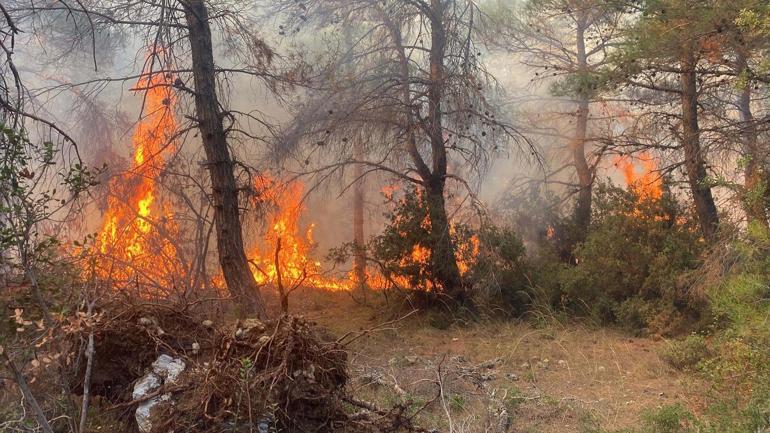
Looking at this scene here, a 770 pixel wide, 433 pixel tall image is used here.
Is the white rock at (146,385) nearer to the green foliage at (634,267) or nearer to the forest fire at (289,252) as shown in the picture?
the green foliage at (634,267)

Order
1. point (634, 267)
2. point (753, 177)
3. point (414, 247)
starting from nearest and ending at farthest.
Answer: point (753, 177)
point (634, 267)
point (414, 247)

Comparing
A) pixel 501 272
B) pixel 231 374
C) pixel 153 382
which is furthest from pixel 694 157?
pixel 153 382

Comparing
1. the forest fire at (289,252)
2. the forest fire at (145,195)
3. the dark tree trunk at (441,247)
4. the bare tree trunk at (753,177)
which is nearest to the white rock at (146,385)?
the forest fire at (145,195)

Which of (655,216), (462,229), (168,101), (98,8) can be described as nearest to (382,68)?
(462,229)

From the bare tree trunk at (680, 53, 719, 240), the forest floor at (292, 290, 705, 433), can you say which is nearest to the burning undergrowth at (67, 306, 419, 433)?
the forest floor at (292, 290, 705, 433)

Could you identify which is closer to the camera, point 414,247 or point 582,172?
point 414,247

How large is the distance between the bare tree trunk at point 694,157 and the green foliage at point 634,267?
335mm

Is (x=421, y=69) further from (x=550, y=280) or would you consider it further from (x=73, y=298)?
(x=73, y=298)

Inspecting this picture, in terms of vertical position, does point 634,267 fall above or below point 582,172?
below

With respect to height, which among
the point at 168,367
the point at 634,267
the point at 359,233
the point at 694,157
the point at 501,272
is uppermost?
the point at 359,233

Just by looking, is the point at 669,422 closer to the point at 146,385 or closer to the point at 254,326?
the point at 254,326

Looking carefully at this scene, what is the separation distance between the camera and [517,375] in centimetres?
809

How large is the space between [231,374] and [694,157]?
348 inches

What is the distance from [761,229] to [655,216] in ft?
16.9
